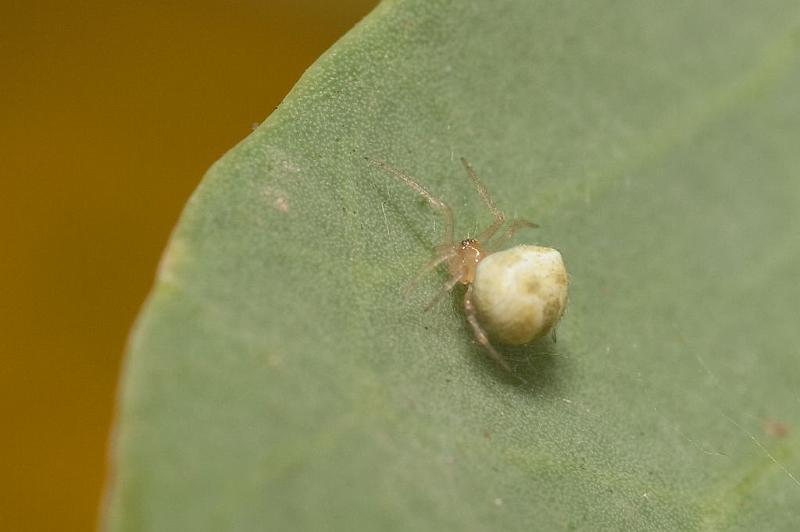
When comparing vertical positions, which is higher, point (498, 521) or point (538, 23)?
point (538, 23)

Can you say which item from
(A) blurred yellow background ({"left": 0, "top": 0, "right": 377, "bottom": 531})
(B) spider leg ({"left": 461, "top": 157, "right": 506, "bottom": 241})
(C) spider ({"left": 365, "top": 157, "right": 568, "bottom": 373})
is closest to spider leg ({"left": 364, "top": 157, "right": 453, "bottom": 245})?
(C) spider ({"left": 365, "top": 157, "right": 568, "bottom": 373})

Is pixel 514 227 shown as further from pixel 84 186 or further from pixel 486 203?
pixel 84 186

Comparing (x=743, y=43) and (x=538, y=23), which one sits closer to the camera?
(x=538, y=23)

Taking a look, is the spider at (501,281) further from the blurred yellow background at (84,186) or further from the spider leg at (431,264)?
the blurred yellow background at (84,186)

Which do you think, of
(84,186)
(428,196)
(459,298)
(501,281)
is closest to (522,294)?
(501,281)

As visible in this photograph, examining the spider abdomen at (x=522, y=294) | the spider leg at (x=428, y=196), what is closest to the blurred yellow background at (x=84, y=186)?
the spider leg at (x=428, y=196)

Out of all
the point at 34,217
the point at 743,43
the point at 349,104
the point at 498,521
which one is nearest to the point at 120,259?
the point at 34,217

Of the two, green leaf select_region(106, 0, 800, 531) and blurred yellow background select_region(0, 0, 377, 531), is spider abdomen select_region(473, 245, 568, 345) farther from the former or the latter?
blurred yellow background select_region(0, 0, 377, 531)

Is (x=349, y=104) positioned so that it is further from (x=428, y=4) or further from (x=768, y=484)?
(x=768, y=484)
